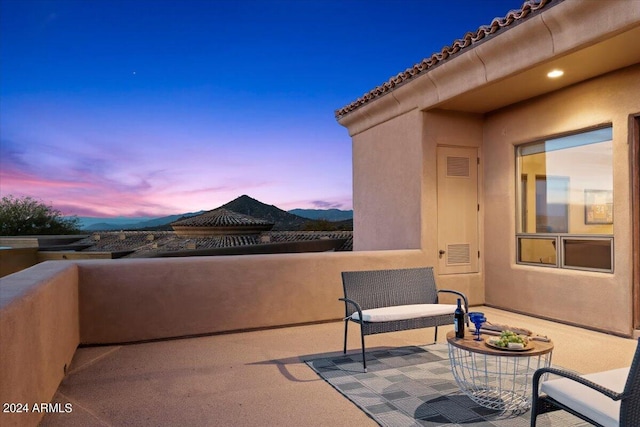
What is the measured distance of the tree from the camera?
1211 inches

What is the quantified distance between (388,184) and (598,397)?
5.92m

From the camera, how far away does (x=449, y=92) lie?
246 inches

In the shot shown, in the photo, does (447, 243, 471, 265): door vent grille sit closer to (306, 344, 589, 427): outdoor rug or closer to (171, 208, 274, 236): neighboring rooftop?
(306, 344, 589, 427): outdoor rug

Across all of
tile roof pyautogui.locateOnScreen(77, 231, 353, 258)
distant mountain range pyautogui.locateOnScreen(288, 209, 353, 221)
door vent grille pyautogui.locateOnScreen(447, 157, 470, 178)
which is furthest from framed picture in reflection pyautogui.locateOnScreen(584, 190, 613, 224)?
distant mountain range pyautogui.locateOnScreen(288, 209, 353, 221)

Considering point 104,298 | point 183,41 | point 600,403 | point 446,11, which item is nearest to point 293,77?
point 183,41

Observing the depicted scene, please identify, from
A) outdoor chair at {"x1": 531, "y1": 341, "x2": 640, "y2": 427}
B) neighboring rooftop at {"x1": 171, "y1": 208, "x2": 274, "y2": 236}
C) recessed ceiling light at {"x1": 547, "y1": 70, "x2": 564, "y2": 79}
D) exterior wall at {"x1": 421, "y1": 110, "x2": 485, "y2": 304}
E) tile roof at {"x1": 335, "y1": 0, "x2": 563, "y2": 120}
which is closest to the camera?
outdoor chair at {"x1": 531, "y1": 341, "x2": 640, "y2": 427}

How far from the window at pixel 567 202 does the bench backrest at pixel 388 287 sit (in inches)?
90.1

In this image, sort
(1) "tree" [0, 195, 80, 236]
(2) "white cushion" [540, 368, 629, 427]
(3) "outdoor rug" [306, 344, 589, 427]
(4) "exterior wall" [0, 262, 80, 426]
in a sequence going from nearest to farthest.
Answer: (2) "white cushion" [540, 368, 629, 427] < (4) "exterior wall" [0, 262, 80, 426] < (3) "outdoor rug" [306, 344, 589, 427] < (1) "tree" [0, 195, 80, 236]

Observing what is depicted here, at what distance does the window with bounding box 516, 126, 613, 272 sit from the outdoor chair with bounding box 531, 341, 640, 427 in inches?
145

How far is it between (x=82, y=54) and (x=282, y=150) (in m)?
12.5

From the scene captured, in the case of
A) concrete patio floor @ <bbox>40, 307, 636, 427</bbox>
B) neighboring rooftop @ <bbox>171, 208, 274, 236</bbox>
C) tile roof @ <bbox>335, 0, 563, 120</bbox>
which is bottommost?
concrete patio floor @ <bbox>40, 307, 636, 427</bbox>

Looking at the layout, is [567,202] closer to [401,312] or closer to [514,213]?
[514,213]

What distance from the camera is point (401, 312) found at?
169 inches

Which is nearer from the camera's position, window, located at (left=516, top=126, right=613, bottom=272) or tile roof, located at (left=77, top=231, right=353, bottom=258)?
window, located at (left=516, top=126, right=613, bottom=272)
